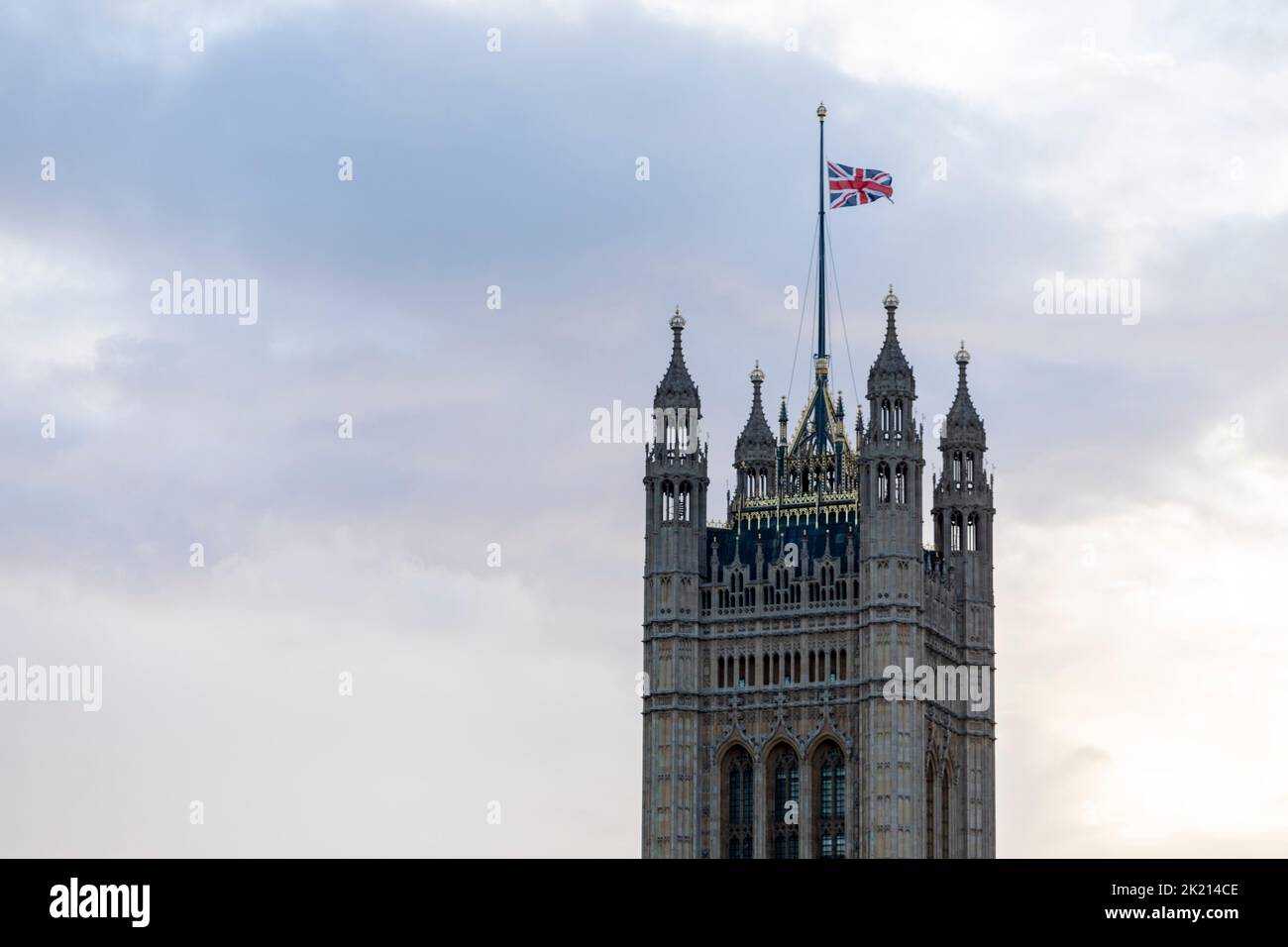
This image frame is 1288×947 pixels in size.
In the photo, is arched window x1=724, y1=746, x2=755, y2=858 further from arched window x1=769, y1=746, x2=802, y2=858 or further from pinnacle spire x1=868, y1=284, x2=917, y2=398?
pinnacle spire x1=868, y1=284, x2=917, y2=398

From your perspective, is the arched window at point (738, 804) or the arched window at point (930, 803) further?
the arched window at point (930, 803)

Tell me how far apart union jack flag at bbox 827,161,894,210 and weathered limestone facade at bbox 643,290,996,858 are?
A: 7603 mm

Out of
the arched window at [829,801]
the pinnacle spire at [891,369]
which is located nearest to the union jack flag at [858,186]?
the pinnacle spire at [891,369]

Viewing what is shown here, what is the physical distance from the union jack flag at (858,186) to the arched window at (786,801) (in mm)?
28210

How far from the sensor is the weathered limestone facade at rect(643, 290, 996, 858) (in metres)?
180

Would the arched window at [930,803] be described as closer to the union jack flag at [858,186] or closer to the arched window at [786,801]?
the arched window at [786,801]

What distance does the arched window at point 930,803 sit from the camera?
182m

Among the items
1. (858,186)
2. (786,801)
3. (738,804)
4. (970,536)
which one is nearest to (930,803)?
(786,801)

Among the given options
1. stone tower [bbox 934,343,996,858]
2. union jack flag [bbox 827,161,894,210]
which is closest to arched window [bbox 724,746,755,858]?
stone tower [bbox 934,343,996,858]
